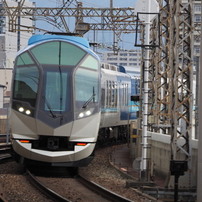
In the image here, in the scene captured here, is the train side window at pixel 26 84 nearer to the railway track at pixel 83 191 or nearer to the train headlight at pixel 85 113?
the train headlight at pixel 85 113

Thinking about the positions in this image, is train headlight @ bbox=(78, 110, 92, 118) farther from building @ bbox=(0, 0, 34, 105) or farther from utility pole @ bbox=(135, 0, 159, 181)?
building @ bbox=(0, 0, 34, 105)

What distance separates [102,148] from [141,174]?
438 inches

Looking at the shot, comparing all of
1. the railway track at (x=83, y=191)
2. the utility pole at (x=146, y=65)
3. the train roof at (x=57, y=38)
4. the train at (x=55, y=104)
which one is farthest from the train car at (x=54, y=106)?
the utility pole at (x=146, y=65)

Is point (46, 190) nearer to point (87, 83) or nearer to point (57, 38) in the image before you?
point (87, 83)

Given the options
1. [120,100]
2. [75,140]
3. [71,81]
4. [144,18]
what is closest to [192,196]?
[75,140]

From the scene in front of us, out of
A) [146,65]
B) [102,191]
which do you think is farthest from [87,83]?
[102,191]

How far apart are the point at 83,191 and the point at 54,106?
2.45 m

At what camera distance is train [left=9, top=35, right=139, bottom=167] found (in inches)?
581

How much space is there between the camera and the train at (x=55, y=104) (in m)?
14.8

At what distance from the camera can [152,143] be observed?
60.7 ft

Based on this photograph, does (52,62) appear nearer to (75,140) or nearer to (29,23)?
(75,140)

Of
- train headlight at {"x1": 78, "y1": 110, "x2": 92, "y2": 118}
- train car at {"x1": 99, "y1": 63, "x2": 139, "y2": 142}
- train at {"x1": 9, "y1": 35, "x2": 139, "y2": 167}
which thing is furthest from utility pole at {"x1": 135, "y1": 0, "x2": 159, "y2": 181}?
train car at {"x1": 99, "y1": 63, "x2": 139, "y2": 142}

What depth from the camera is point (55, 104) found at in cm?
1485

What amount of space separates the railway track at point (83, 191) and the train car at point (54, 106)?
57 cm
